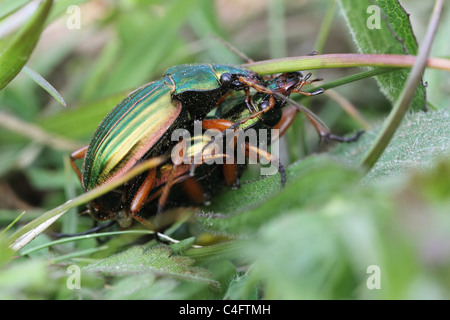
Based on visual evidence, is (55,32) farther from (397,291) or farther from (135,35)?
(397,291)

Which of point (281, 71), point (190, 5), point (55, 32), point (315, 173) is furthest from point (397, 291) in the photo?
point (55, 32)

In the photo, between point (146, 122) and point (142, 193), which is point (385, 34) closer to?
point (146, 122)

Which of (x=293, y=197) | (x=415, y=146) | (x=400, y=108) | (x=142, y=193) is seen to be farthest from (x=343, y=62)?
(x=142, y=193)

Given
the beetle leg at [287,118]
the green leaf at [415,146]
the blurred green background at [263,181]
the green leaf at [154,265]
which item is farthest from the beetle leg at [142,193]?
the green leaf at [415,146]

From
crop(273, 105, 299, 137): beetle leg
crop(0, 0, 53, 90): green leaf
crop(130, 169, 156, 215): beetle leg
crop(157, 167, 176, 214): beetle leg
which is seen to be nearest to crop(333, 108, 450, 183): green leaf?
crop(273, 105, 299, 137): beetle leg

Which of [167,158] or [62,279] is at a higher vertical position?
[167,158]

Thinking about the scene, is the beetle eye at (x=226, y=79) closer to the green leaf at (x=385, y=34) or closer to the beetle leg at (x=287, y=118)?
the beetle leg at (x=287, y=118)
